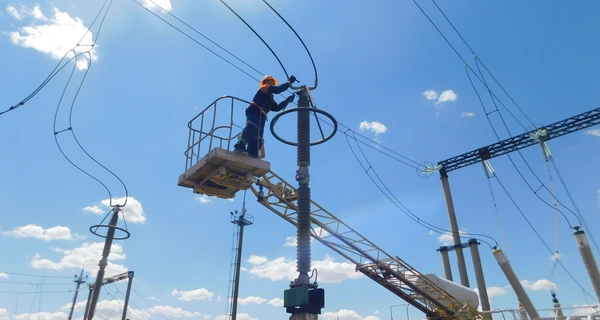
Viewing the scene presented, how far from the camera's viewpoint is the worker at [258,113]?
1041 cm

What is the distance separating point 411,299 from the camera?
19672mm

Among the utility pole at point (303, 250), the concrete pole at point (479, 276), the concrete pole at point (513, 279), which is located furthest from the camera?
the concrete pole at point (479, 276)

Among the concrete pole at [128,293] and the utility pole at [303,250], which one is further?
the concrete pole at [128,293]

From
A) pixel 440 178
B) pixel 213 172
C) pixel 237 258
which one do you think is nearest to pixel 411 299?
pixel 440 178

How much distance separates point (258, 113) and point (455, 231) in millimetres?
20425

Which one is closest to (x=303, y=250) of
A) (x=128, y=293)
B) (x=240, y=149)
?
(x=240, y=149)

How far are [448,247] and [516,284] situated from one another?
1312 centimetres

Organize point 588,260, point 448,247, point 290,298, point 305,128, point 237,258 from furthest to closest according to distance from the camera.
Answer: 1. point 237,258
2. point 448,247
3. point 588,260
4. point 305,128
5. point 290,298

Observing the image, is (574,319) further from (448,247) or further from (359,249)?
(448,247)

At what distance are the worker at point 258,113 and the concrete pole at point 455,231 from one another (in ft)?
65.2

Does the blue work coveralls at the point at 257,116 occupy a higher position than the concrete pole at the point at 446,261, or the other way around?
the concrete pole at the point at 446,261

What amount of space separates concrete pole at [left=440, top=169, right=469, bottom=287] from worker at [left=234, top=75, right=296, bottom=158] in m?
19.9

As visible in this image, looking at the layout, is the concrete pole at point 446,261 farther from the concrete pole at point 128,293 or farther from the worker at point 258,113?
the concrete pole at point 128,293

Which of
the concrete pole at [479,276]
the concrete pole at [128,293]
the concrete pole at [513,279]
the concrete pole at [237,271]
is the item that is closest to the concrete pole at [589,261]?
the concrete pole at [513,279]
